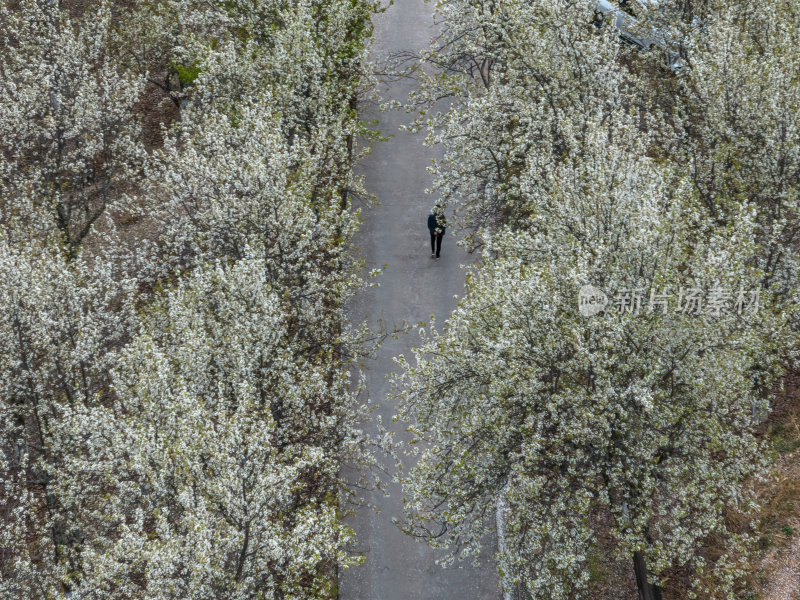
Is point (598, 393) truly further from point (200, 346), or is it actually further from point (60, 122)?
point (60, 122)

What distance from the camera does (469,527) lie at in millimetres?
17812

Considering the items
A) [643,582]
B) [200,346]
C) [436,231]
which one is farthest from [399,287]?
[643,582]

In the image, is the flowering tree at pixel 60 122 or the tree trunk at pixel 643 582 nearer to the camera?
the tree trunk at pixel 643 582

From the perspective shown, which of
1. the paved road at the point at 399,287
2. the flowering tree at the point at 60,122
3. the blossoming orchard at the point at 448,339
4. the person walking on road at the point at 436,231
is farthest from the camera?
the person walking on road at the point at 436,231

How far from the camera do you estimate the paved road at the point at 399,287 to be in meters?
21.4

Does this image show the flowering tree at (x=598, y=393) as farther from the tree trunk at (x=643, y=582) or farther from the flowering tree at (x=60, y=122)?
the flowering tree at (x=60, y=122)

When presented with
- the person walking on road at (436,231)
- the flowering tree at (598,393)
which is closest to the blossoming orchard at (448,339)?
the flowering tree at (598,393)

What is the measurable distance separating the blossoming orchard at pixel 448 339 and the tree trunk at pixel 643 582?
15 centimetres

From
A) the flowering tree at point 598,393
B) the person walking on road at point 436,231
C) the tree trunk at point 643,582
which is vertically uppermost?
the person walking on road at point 436,231

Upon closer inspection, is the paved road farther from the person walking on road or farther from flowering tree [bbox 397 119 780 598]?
flowering tree [bbox 397 119 780 598]

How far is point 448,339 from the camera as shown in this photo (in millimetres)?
17688

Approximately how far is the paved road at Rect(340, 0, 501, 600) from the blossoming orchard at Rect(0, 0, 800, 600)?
0.14 m

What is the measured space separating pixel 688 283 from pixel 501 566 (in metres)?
7.02

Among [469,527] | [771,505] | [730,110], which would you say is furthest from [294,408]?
[730,110]
